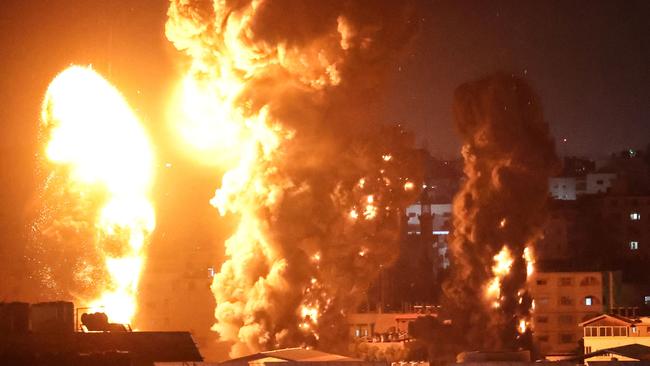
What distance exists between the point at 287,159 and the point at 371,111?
17.3 feet

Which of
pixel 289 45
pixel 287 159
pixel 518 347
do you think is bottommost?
pixel 518 347

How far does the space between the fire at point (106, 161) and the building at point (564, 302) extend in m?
31.8

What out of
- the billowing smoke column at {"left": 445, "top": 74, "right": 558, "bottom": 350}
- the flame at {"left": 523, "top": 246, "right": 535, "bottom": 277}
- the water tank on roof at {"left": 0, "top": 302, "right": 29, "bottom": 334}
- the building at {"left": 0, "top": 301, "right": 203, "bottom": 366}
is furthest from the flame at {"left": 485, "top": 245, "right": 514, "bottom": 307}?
the water tank on roof at {"left": 0, "top": 302, "right": 29, "bottom": 334}

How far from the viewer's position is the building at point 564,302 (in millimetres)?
95938

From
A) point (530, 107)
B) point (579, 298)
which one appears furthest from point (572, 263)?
point (530, 107)

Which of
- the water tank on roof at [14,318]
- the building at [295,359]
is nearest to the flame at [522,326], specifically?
the building at [295,359]

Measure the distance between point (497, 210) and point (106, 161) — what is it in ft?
77.8

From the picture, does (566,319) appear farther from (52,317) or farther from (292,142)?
(52,317)

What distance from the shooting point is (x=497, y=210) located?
277ft

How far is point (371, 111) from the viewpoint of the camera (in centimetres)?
6656

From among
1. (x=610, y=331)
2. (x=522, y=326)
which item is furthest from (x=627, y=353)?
(x=522, y=326)

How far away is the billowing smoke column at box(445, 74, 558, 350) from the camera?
82.9 m

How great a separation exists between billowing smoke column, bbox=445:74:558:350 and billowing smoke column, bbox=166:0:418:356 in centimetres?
1793

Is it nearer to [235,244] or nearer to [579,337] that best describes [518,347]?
[579,337]
